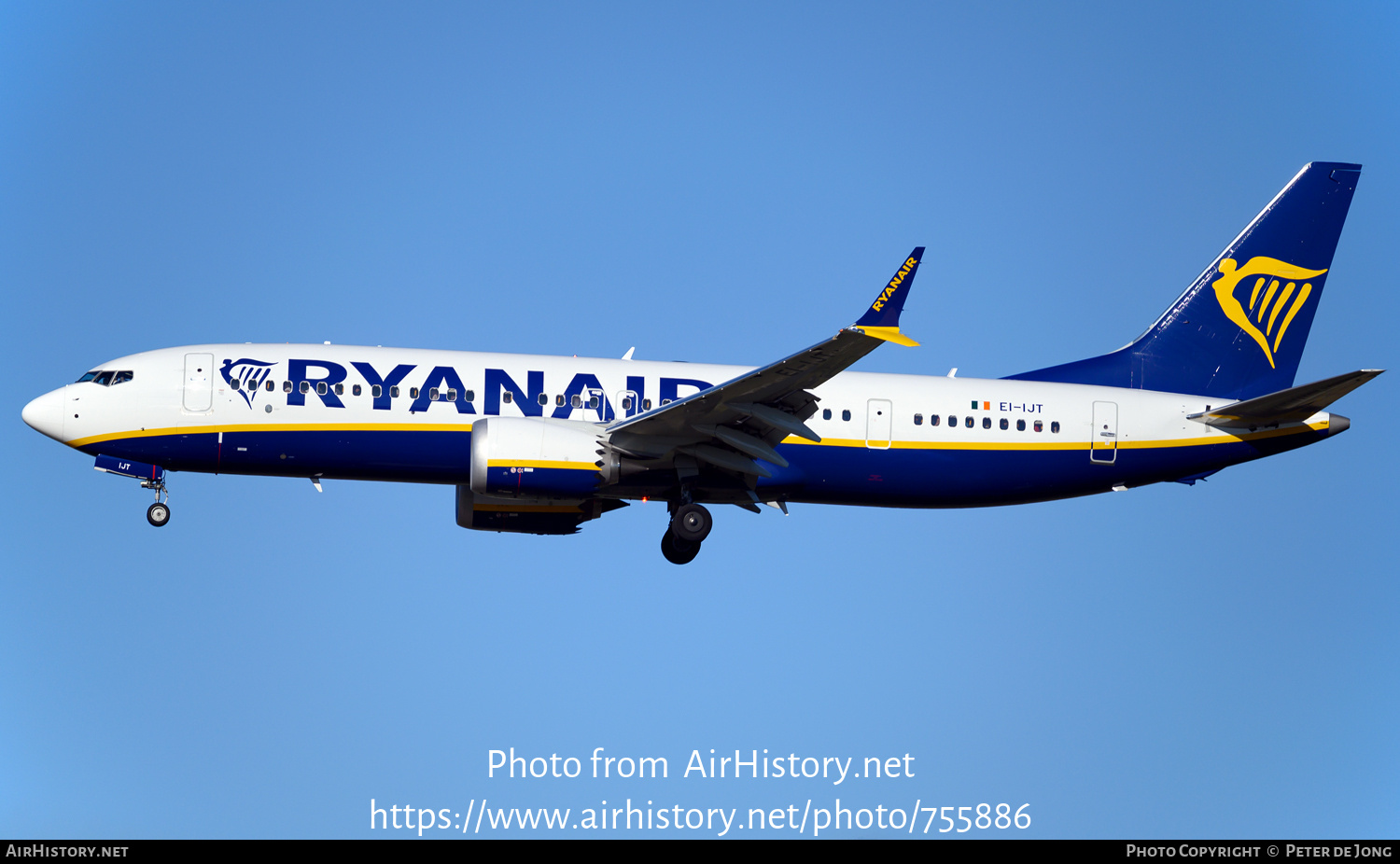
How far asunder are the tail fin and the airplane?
4.38 ft

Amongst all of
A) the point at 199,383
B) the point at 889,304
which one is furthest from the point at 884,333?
the point at 199,383

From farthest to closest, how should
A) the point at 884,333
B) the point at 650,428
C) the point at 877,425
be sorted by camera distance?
the point at 877,425 < the point at 650,428 < the point at 884,333

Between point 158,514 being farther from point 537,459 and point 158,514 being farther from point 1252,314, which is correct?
point 1252,314

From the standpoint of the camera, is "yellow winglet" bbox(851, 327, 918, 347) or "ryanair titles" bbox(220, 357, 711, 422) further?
"ryanair titles" bbox(220, 357, 711, 422)

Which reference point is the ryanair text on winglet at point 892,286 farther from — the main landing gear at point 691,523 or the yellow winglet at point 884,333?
the main landing gear at point 691,523

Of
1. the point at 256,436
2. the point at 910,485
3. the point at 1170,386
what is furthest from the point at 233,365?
the point at 1170,386

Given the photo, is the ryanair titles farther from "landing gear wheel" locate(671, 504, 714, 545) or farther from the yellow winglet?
the yellow winglet

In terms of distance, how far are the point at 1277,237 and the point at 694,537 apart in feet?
56.7

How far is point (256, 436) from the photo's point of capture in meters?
30.4

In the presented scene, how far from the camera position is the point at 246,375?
3064 centimetres

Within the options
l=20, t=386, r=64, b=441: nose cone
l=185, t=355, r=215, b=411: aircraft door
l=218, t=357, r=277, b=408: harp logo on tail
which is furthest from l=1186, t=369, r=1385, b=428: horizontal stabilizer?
l=20, t=386, r=64, b=441: nose cone

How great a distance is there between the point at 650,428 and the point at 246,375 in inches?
340

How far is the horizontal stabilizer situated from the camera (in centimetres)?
3042

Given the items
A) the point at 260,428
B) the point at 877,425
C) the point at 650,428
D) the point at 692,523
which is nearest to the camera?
the point at 650,428
